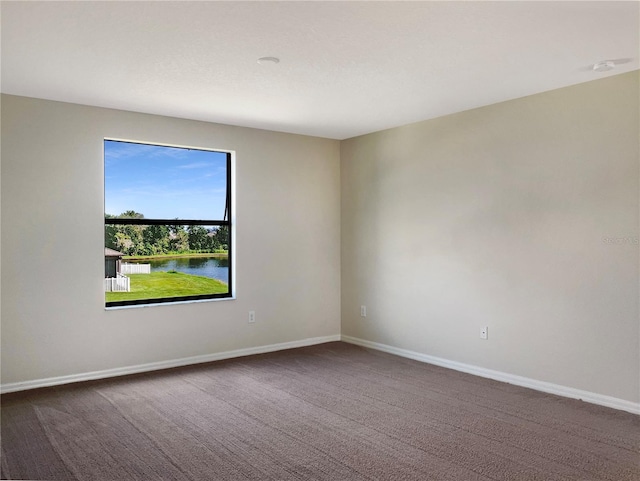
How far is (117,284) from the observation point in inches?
188

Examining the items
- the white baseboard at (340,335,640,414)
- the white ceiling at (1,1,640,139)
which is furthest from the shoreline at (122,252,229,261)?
the white baseboard at (340,335,640,414)

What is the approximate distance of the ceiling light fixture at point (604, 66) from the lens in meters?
3.41

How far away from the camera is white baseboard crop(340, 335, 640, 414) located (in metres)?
3.70

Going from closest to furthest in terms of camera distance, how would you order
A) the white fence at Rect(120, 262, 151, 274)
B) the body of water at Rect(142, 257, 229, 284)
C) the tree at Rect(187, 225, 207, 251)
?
the white fence at Rect(120, 262, 151, 274) → the body of water at Rect(142, 257, 229, 284) → the tree at Rect(187, 225, 207, 251)

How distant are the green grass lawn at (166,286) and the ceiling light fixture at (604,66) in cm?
380

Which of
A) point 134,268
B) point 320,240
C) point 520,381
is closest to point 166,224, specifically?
point 134,268

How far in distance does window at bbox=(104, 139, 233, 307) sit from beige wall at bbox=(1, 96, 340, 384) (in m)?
0.17

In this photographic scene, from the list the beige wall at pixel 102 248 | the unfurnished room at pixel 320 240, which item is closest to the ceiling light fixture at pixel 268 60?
the unfurnished room at pixel 320 240

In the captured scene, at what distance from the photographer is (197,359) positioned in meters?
5.09

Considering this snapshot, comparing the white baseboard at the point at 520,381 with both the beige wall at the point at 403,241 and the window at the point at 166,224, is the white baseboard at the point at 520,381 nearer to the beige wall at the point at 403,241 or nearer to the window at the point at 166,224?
the beige wall at the point at 403,241

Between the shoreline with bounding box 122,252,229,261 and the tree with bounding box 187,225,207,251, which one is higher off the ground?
the tree with bounding box 187,225,207,251

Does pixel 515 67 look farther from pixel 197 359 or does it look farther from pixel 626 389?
pixel 197 359

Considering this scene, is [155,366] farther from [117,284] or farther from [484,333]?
[484,333]

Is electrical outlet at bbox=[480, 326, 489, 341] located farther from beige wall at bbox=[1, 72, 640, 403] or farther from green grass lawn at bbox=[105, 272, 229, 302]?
green grass lawn at bbox=[105, 272, 229, 302]
